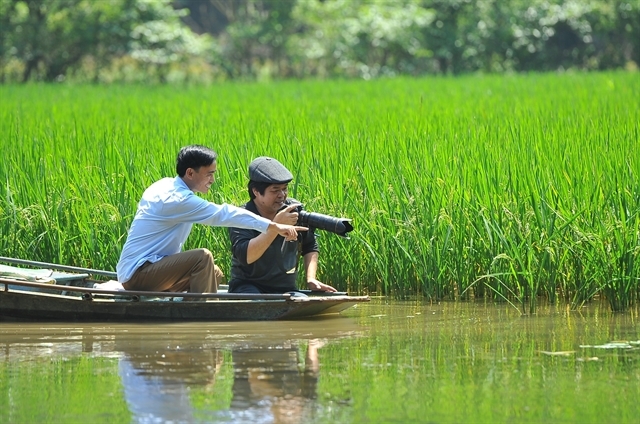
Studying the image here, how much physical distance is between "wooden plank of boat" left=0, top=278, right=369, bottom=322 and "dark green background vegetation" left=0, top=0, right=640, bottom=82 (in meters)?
17.0

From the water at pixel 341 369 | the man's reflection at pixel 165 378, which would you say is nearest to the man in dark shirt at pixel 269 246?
the water at pixel 341 369

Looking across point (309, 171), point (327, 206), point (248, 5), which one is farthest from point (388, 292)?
point (248, 5)

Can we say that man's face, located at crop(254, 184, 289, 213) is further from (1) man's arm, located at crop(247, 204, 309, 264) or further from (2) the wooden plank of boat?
(2) the wooden plank of boat

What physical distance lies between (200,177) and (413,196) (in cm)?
146

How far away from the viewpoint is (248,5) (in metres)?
27.2

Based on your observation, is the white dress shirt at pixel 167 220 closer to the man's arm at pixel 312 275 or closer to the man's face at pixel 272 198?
the man's face at pixel 272 198

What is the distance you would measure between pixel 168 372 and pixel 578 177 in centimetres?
301

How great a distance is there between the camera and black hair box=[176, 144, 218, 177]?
5.57 meters

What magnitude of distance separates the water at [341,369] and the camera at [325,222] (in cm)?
47

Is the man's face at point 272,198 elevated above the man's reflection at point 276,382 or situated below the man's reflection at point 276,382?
above

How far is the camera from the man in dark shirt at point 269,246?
5.50m

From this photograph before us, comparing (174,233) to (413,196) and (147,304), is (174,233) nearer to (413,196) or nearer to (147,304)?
(147,304)

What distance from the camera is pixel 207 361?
4770 millimetres

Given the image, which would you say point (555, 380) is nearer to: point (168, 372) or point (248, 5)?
point (168, 372)
